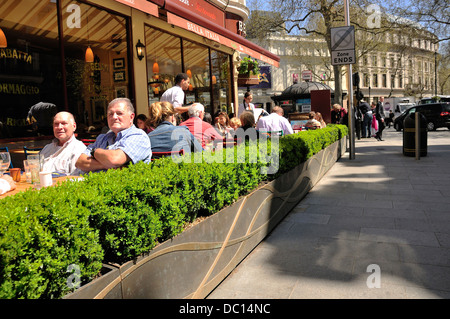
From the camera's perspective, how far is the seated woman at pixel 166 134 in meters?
4.11

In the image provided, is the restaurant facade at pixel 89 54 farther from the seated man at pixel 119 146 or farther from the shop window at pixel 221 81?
the seated man at pixel 119 146

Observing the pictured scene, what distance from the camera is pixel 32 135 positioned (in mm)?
6656

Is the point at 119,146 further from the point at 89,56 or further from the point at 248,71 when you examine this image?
the point at 248,71

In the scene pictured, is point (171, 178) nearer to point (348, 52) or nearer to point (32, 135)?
point (32, 135)

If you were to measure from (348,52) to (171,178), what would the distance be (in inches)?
366

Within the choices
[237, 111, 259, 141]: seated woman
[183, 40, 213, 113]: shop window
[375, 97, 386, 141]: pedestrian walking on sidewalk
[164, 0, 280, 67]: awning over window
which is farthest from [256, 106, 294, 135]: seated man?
[375, 97, 386, 141]: pedestrian walking on sidewalk

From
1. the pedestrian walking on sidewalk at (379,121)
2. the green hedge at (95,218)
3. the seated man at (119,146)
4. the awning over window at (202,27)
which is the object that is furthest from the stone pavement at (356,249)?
the pedestrian walking on sidewalk at (379,121)

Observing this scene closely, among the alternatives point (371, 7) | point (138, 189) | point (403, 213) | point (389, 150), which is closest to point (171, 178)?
point (138, 189)

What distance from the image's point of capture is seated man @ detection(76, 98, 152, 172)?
3.20 m

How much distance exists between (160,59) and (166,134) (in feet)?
22.8

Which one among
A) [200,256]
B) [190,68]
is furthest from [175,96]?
[190,68]

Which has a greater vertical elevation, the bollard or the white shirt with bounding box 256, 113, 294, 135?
the white shirt with bounding box 256, 113, 294, 135

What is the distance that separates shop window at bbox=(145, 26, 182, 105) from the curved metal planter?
19.8ft

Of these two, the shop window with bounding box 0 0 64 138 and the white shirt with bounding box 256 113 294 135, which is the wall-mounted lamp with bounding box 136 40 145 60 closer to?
the shop window with bounding box 0 0 64 138
